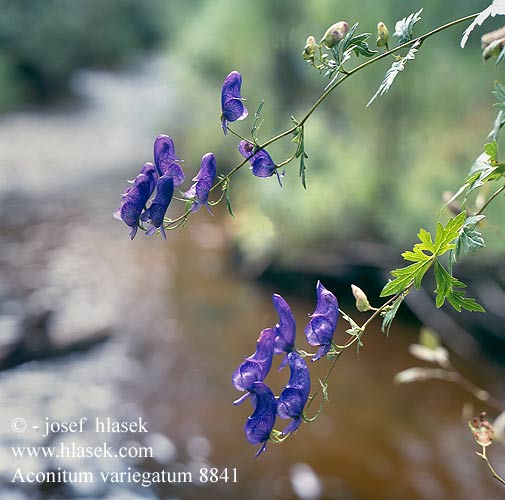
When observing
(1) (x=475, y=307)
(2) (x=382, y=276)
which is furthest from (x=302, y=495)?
(1) (x=475, y=307)

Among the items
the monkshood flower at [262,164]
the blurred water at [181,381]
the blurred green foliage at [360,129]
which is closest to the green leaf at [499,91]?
the monkshood flower at [262,164]

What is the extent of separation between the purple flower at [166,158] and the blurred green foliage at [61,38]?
3.99 metres

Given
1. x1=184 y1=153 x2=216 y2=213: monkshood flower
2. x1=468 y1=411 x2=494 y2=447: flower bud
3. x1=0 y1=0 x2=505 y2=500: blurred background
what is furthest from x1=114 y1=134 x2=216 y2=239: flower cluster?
x1=0 y1=0 x2=505 y2=500: blurred background

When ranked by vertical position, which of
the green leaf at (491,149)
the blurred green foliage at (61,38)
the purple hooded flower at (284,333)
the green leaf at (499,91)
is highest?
the green leaf at (499,91)

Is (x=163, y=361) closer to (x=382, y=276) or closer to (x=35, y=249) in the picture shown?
(x=382, y=276)

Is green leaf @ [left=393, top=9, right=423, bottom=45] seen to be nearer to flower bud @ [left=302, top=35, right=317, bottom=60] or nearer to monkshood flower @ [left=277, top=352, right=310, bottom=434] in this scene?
flower bud @ [left=302, top=35, right=317, bottom=60]

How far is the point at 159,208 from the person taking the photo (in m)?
0.45

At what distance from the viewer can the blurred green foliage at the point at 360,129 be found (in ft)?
7.03

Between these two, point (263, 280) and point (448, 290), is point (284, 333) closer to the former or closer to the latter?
point (448, 290)

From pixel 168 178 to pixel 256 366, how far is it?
0.13 meters

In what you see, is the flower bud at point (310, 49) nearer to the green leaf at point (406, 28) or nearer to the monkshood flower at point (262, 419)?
the green leaf at point (406, 28)

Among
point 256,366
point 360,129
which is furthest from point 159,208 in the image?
point 360,129

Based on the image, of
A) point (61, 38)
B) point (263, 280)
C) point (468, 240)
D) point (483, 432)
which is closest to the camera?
point (468, 240)

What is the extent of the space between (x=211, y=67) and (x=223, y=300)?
4.17 ft
